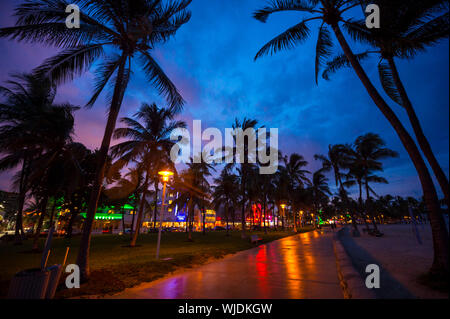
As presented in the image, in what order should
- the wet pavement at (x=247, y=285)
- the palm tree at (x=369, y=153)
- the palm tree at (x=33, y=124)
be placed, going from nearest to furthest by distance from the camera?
the wet pavement at (x=247, y=285)
the palm tree at (x=33, y=124)
the palm tree at (x=369, y=153)

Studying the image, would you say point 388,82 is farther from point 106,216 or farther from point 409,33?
point 106,216

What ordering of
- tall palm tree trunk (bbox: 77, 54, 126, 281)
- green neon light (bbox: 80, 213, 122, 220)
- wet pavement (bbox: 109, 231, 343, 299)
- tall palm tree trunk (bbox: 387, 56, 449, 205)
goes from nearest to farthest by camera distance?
wet pavement (bbox: 109, 231, 343, 299)
tall palm tree trunk (bbox: 387, 56, 449, 205)
tall palm tree trunk (bbox: 77, 54, 126, 281)
green neon light (bbox: 80, 213, 122, 220)

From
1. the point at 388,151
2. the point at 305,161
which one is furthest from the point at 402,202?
the point at 388,151

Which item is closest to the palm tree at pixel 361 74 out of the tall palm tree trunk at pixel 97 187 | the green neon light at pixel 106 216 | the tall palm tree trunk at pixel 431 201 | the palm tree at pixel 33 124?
the tall palm tree trunk at pixel 431 201

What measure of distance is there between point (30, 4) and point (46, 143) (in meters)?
10.9

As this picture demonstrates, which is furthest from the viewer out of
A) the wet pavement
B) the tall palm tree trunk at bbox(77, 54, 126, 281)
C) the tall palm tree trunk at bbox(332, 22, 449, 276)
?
the tall palm tree trunk at bbox(77, 54, 126, 281)

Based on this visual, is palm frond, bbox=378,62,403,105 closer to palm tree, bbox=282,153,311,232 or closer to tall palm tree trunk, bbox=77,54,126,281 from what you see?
tall palm tree trunk, bbox=77,54,126,281

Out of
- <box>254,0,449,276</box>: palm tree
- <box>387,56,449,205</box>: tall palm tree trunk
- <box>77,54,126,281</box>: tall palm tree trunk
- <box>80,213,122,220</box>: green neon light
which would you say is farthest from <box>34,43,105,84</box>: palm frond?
<box>80,213,122,220</box>: green neon light

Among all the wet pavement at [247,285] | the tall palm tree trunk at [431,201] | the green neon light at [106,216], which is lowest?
the green neon light at [106,216]

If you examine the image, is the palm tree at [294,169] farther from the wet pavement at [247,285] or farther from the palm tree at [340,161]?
the wet pavement at [247,285]

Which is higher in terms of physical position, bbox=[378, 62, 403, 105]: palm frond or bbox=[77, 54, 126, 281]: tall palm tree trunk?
bbox=[378, 62, 403, 105]: palm frond

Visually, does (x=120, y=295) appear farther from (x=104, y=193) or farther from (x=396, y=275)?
(x=104, y=193)

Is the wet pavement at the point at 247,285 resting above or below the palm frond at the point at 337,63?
below

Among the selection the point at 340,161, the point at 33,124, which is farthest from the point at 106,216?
the point at 340,161
